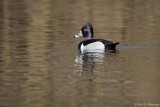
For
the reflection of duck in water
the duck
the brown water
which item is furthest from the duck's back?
the reflection of duck in water

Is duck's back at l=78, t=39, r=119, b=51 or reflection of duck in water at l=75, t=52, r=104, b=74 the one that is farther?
duck's back at l=78, t=39, r=119, b=51

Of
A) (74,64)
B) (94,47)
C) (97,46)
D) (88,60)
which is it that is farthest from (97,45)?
(74,64)

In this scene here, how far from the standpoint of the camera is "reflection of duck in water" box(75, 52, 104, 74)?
11178 mm

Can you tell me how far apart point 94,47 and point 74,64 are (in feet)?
8.99

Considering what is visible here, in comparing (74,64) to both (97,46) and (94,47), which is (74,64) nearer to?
(97,46)

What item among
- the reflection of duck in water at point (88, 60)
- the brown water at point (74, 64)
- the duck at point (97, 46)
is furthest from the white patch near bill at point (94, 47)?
the reflection of duck in water at point (88, 60)

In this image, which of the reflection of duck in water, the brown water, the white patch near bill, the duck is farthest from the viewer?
the white patch near bill

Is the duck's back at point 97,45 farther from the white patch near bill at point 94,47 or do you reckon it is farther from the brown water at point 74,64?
the brown water at point 74,64

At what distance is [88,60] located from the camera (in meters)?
12.5

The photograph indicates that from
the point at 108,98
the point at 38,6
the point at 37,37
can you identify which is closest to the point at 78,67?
the point at 108,98

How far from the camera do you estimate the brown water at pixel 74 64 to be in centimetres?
872

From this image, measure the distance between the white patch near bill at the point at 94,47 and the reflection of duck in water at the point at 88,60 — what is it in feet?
1.71

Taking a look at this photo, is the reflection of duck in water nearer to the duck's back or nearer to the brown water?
the brown water

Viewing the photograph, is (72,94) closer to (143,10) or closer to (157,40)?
(157,40)
